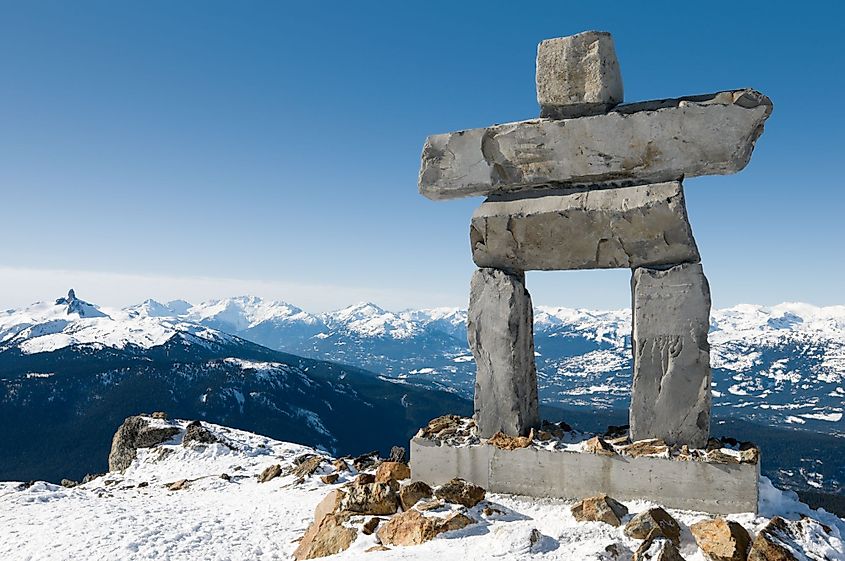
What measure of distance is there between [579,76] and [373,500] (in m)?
6.63

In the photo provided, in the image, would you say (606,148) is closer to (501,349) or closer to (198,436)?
(501,349)

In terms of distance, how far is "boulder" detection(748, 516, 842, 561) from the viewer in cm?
629

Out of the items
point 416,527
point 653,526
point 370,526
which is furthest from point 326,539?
point 653,526

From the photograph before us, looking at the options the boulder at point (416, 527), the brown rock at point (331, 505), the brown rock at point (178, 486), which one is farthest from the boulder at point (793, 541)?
the brown rock at point (178, 486)

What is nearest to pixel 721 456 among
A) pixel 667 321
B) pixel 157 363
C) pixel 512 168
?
pixel 667 321

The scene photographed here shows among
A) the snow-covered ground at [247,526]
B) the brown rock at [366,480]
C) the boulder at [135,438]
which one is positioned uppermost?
the brown rock at [366,480]

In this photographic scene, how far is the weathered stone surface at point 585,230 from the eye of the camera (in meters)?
7.89

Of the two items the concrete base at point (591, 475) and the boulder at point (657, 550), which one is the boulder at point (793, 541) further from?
the boulder at point (657, 550)

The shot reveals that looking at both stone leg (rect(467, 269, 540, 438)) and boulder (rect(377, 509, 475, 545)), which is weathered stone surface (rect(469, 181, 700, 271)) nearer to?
stone leg (rect(467, 269, 540, 438))

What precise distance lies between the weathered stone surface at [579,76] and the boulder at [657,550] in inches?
217

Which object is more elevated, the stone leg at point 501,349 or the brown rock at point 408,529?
the stone leg at point 501,349

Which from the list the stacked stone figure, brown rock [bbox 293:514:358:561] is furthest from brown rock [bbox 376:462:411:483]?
the stacked stone figure

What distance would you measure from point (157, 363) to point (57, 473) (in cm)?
5289

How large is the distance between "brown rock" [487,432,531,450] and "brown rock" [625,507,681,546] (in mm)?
1839
